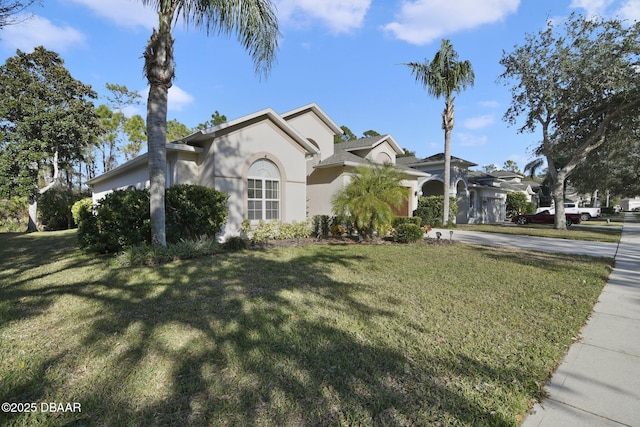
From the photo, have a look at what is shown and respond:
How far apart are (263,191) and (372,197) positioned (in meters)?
4.74

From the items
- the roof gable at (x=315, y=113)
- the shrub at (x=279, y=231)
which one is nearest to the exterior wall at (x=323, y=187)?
the shrub at (x=279, y=231)

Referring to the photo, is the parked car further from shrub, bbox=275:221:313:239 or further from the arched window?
the arched window

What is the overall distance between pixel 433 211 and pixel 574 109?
397 inches

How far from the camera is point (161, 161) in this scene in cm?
841

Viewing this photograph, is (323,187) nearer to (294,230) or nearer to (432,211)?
(294,230)

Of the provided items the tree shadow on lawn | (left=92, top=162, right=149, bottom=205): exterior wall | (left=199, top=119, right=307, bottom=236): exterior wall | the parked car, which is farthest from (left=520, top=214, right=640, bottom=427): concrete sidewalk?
the parked car

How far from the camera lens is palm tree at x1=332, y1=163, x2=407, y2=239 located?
1126 centimetres

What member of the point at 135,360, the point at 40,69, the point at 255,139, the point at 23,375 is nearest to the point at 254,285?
the point at 135,360

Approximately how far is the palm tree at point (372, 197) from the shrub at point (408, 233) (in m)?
1.17

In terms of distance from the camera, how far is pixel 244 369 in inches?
124

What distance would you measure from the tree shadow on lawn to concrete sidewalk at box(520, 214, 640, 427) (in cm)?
43

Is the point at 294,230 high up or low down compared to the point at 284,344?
up

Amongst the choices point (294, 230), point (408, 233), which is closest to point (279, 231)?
point (294, 230)

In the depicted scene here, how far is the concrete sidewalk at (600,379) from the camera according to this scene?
255 cm
